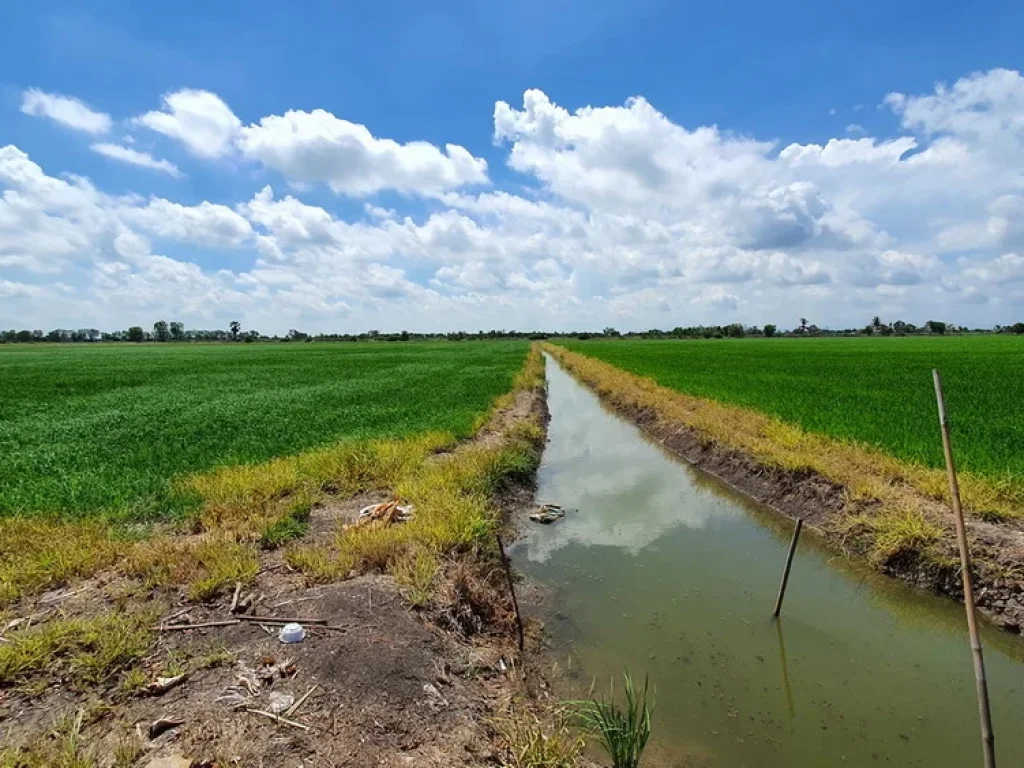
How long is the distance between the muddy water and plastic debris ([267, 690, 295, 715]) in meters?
2.39

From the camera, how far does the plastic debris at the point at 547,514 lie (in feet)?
29.9

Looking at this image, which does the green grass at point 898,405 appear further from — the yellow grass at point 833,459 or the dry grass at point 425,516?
the dry grass at point 425,516

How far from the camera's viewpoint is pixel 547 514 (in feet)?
30.2

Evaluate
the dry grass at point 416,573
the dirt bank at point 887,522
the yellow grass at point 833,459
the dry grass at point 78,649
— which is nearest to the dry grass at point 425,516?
the dry grass at point 416,573

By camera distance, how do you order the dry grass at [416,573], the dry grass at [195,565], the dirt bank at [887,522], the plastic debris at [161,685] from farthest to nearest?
the dirt bank at [887,522]
the dry grass at [195,565]
the dry grass at [416,573]
the plastic debris at [161,685]

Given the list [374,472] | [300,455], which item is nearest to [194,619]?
[374,472]

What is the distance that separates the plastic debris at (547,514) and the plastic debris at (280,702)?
229 inches

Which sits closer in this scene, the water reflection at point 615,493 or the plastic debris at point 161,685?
the plastic debris at point 161,685

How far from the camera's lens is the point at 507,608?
18.8ft

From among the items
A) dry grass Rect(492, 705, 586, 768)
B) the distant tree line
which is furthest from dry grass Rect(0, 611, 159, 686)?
the distant tree line

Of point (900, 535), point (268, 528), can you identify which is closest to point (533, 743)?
point (268, 528)

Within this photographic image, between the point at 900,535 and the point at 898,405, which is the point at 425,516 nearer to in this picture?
the point at 900,535

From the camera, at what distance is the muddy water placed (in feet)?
13.4

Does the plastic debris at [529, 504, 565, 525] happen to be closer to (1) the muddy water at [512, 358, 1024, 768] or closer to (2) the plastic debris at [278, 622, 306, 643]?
(1) the muddy water at [512, 358, 1024, 768]
